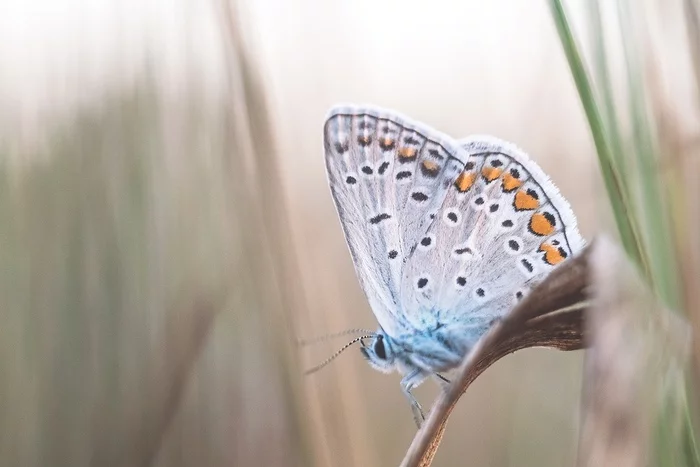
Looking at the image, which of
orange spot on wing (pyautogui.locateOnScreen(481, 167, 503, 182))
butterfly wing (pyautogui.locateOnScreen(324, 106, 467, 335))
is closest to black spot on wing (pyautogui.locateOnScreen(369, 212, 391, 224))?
butterfly wing (pyautogui.locateOnScreen(324, 106, 467, 335))

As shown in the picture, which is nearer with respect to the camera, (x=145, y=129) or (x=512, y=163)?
(x=512, y=163)

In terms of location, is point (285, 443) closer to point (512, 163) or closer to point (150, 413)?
point (150, 413)

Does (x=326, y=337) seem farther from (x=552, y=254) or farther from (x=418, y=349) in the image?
(x=552, y=254)

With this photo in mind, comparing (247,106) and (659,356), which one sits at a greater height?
(247,106)

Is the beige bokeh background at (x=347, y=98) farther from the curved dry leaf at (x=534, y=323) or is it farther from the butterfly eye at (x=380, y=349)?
the curved dry leaf at (x=534, y=323)

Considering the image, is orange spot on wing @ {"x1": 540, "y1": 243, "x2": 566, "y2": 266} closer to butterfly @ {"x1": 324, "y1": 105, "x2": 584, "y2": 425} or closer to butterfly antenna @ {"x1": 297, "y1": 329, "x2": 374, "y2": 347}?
butterfly @ {"x1": 324, "y1": 105, "x2": 584, "y2": 425}

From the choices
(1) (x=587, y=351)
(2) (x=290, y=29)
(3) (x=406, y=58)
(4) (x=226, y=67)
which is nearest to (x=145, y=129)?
(4) (x=226, y=67)
